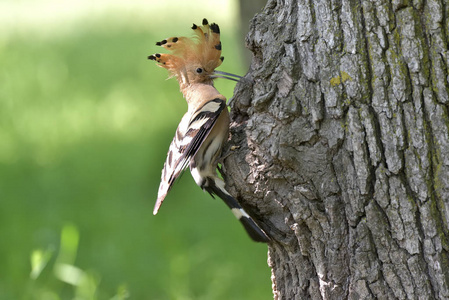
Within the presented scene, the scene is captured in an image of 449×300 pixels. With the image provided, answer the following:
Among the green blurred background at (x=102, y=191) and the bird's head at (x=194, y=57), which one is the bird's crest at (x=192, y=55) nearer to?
the bird's head at (x=194, y=57)

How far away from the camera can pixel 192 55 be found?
2652 millimetres

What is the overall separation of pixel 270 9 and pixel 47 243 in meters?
2.44

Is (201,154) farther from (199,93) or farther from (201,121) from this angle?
(199,93)

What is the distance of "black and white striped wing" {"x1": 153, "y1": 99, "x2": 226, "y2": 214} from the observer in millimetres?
2393

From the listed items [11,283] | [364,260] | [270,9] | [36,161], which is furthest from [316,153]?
[36,161]

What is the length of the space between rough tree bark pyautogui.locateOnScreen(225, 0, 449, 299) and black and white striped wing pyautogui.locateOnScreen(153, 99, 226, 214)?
25 centimetres

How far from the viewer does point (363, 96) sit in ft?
6.46

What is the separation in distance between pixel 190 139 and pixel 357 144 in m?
0.69

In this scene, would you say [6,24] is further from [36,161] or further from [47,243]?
[47,243]

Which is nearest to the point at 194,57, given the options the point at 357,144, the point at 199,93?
the point at 199,93

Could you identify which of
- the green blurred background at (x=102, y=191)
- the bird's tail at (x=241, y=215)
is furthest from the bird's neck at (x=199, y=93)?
the green blurred background at (x=102, y=191)

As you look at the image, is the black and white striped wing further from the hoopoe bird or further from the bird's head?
the bird's head

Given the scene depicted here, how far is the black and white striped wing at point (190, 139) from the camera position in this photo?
2.39 m

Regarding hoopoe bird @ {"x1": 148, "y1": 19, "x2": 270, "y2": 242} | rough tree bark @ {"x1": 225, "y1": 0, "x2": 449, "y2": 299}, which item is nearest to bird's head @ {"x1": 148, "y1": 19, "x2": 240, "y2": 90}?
hoopoe bird @ {"x1": 148, "y1": 19, "x2": 270, "y2": 242}
